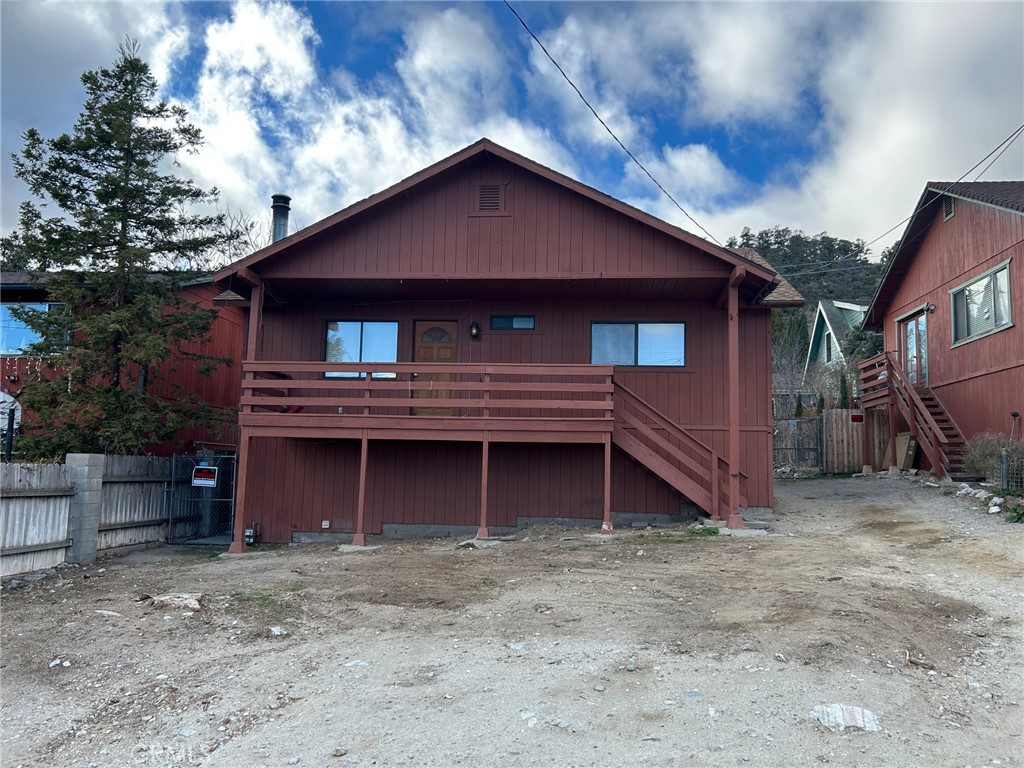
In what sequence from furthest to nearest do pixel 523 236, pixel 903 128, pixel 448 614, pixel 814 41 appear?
pixel 903 128 < pixel 814 41 < pixel 523 236 < pixel 448 614

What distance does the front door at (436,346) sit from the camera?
516 inches

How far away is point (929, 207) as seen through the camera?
17562mm

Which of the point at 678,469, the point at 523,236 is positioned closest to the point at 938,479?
the point at 678,469

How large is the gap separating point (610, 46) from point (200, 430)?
37.9 feet

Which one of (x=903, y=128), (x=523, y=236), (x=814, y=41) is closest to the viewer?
(x=523, y=236)

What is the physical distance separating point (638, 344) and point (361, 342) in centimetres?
494

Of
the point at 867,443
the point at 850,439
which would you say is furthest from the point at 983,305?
the point at 850,439

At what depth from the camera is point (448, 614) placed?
271 inches

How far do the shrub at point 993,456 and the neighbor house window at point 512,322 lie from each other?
8.28 m

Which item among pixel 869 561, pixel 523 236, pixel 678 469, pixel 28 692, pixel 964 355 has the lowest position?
pixel 28 692

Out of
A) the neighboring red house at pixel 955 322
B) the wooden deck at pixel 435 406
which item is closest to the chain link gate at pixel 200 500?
the wooden deck at pixel 435 406

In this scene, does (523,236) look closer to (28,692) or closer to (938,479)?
(28,692)

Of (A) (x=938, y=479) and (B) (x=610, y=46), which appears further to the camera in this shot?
(A) (x=938, y=479)

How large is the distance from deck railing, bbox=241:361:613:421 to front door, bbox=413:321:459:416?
138 millimetres
